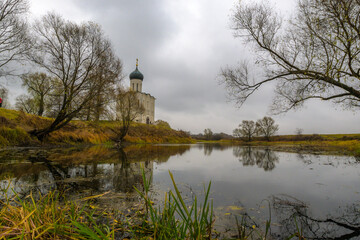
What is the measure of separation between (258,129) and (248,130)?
362 centimetres

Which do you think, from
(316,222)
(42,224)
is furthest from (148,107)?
(42,224)

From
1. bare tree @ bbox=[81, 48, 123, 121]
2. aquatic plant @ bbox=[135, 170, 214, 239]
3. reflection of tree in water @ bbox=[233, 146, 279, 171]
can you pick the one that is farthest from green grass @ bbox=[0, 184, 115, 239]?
bare tree @ bbox=[81, 48, 123, 121]

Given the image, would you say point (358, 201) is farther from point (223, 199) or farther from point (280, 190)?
point (223, 199)

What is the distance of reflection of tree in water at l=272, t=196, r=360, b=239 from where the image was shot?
2.12m

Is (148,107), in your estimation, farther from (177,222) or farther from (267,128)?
(177,222)

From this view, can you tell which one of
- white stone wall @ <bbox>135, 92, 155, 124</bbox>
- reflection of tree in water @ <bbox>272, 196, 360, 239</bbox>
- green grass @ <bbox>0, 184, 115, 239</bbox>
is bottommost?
reflection of tree in water @ <bbox>272, 196, 360, 239</bbox>

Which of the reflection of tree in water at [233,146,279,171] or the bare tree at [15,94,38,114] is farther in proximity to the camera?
the bare tree at [15,94,38,114]

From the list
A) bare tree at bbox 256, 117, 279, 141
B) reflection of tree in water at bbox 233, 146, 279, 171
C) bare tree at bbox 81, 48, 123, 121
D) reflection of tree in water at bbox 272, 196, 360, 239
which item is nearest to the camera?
reflection of tree in water at bbox 272, 196, 360, 239

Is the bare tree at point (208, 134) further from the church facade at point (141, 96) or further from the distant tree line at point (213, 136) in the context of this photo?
the church facade at point (141, 96)

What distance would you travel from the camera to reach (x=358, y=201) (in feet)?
11.1

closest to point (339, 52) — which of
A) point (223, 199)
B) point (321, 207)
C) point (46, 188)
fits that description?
point (321, 207)

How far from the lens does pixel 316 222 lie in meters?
2.45

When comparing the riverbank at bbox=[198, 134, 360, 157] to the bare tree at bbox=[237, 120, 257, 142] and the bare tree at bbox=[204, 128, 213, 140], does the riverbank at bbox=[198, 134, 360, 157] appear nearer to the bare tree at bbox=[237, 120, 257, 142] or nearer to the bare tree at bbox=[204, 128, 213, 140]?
the bare tree at bbox=[237, 120, 257, 142]

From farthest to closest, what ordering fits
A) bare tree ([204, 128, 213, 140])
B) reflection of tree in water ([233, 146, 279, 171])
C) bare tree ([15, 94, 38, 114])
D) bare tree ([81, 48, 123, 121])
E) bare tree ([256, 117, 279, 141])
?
bare tree ([204, 128, 213, 140])
bare tree ([256, 117, 279, 141])
bare tree ([15, 94, 38, 114])
bare tree ([81, 48, 123, 121])
reflection of tree in water ([233, 146, 279, 171])
